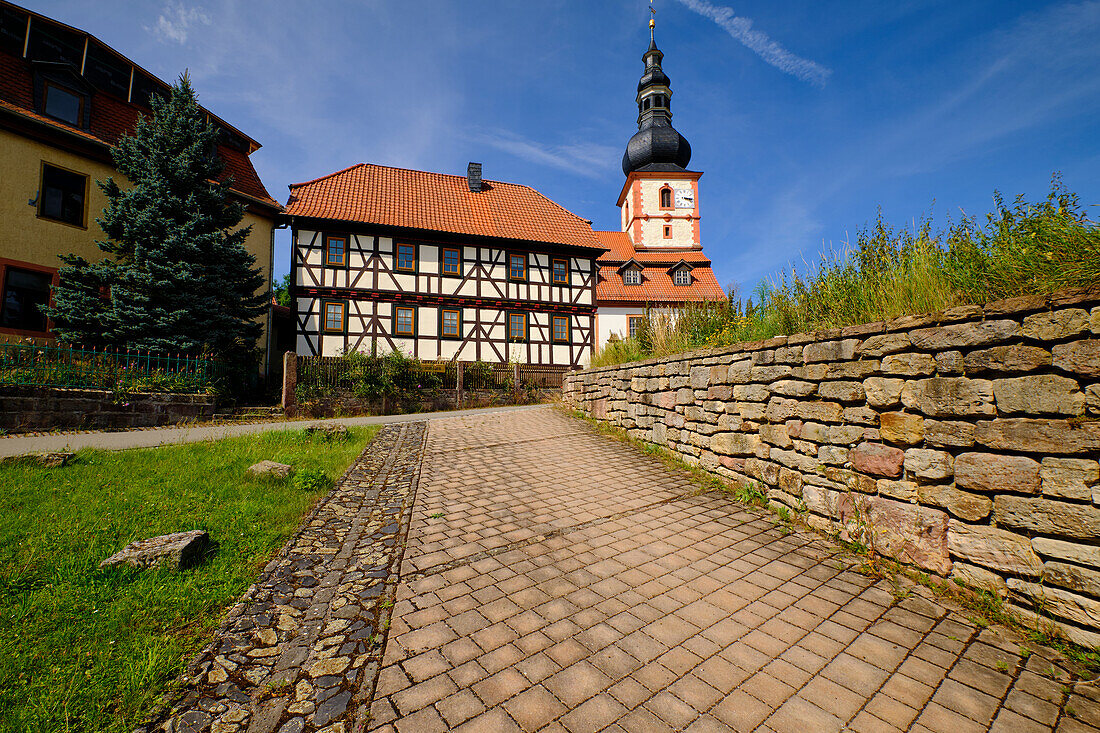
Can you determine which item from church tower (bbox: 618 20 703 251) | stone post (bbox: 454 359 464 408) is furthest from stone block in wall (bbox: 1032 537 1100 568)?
church tower (bbox: 618 20 703 251)

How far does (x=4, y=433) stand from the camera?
292 inches

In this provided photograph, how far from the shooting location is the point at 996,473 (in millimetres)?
2523

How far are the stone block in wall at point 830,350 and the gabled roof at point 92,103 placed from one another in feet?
57.5

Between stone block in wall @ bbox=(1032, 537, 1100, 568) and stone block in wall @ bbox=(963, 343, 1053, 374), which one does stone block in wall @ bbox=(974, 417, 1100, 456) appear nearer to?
stone block in wall @ bbox=(963, 343, 1053, 374)

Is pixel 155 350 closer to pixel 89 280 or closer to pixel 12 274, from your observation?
pixel 89 280

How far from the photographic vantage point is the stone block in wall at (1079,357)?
2.20m

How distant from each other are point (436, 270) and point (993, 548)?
18.4m

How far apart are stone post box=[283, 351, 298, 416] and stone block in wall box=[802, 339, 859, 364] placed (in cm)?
1193

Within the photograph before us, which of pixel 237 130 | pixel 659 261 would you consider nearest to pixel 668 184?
pixel 659 261

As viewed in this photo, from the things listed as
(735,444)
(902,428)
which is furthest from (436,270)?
(902,428)

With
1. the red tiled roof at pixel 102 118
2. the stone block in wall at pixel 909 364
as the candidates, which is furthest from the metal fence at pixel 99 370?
the stone block in wall at pixel 909 364

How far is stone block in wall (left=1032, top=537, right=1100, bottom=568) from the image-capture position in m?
2.15

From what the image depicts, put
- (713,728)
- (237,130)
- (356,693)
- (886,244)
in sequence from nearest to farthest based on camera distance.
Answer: (713,728)
(356,693)
(886,244)
(237,130)

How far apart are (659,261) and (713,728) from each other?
101ft
